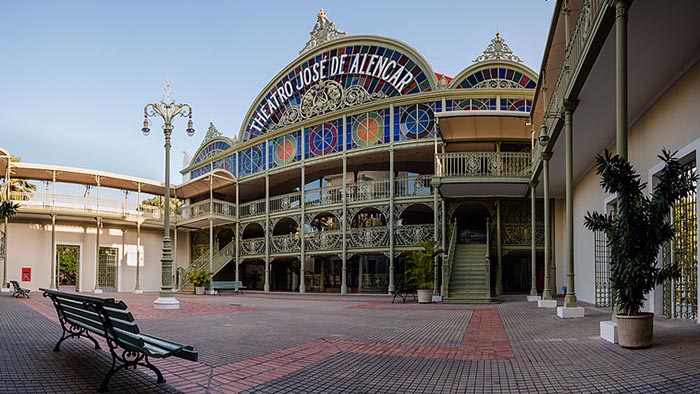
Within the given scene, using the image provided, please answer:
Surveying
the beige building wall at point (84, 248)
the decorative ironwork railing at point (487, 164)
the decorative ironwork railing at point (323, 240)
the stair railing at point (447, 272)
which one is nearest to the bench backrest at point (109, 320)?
the stair railing at point (447, 272)

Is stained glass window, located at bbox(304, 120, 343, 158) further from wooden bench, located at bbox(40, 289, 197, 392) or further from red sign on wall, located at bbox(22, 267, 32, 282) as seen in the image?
wooden bench, located at bbox(40, 289, 197, 392)

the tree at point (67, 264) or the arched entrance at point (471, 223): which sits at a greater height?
the arched entrance at point (471, 223)

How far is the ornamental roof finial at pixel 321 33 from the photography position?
26.3 meters

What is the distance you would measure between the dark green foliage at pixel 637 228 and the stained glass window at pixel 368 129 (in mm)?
16790

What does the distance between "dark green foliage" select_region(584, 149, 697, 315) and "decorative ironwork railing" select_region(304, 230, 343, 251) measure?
18.2 metres

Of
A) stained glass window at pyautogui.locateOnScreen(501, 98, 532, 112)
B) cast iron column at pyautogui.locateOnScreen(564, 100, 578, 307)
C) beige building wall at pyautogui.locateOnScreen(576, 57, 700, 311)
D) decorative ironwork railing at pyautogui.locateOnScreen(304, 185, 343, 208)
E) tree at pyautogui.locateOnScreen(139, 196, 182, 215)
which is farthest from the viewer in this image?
tree at pyautogui.locateOnScreen(139, 196, 182, 215)

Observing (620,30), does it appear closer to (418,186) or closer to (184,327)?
(184,327)

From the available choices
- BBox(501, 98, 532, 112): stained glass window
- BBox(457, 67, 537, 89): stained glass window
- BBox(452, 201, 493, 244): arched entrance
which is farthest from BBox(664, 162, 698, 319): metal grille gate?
BBox(452, 201, 493, 244): arched entrance

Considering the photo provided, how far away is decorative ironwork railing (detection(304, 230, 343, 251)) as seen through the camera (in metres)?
24.5

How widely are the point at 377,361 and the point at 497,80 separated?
1783 centimetres

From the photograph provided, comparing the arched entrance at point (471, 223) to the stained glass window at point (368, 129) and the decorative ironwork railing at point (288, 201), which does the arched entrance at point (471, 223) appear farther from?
the decorative ironwork railing at point (288, 201)

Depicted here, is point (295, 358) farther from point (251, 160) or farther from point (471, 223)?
point (251, 160)

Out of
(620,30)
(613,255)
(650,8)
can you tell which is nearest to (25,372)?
(613,255)

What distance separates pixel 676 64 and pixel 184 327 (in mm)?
10472
